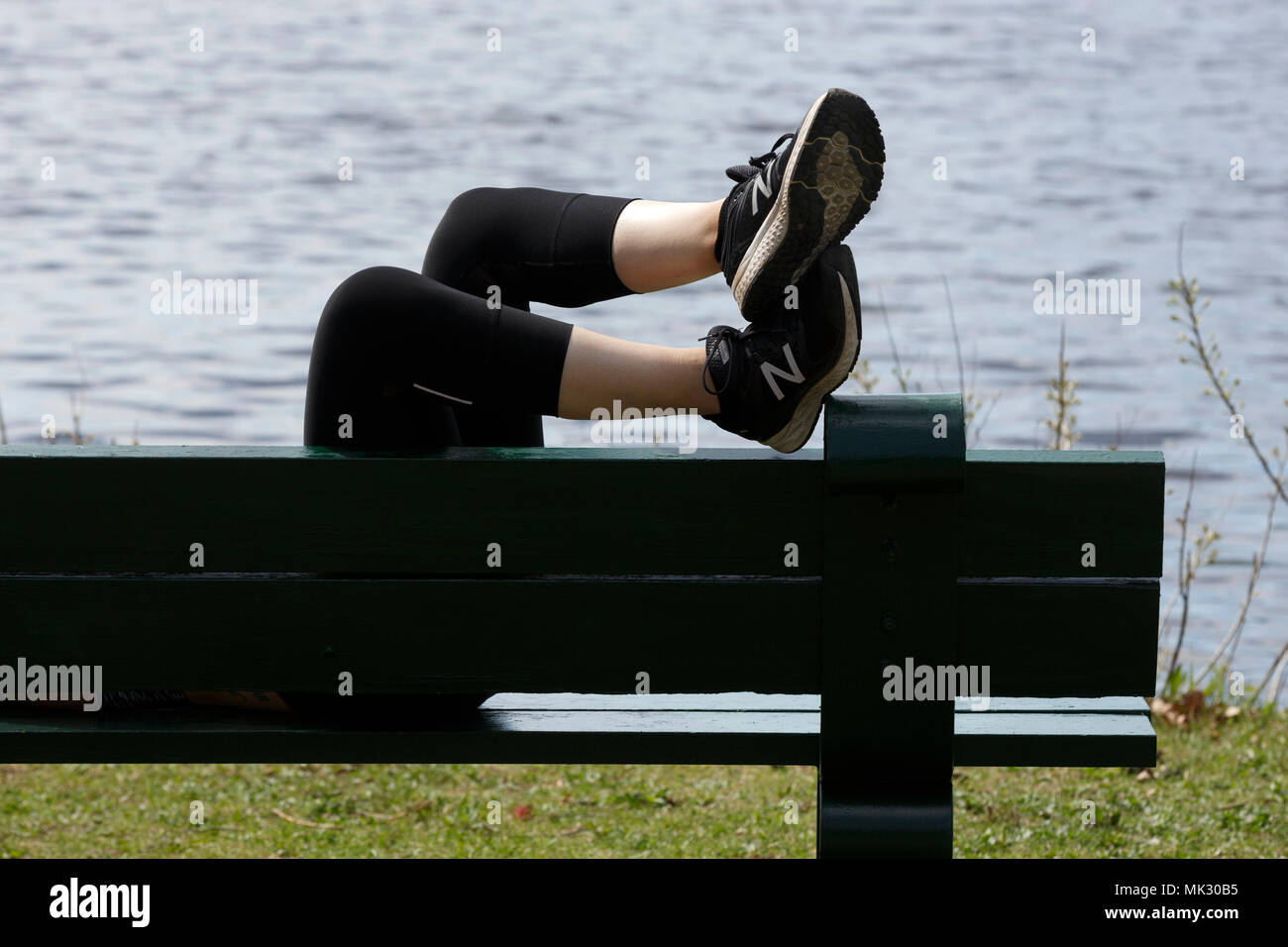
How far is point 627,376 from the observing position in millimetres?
2193

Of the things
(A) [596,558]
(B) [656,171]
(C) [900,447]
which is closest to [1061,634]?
(C) [900,447]

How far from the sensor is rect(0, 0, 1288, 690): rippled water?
754 centimetres

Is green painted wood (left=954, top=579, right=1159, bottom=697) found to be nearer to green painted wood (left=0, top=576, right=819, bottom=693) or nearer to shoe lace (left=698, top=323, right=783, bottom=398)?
green painted wood (left=0, top=576, right=819, bottom=693)

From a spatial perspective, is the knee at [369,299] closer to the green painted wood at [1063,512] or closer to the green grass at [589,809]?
the green painted wood at [1063,512]

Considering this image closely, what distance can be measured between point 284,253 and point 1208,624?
267 inches

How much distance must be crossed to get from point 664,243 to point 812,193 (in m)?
0.43

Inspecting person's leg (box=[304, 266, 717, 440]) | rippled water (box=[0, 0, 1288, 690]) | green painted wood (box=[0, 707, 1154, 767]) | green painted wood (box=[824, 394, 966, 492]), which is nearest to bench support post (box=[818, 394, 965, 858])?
green painted wood (box=[824, 394, 966, 492])

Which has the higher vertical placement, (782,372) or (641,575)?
(782,372)

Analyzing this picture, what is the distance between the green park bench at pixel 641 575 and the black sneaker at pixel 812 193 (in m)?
0.26

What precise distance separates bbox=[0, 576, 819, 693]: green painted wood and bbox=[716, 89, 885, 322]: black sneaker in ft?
1.39

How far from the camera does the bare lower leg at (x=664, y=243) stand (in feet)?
8.18

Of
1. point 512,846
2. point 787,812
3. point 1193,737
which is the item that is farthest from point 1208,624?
point 512,846

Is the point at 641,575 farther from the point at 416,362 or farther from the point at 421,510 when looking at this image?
the point at 416,362
